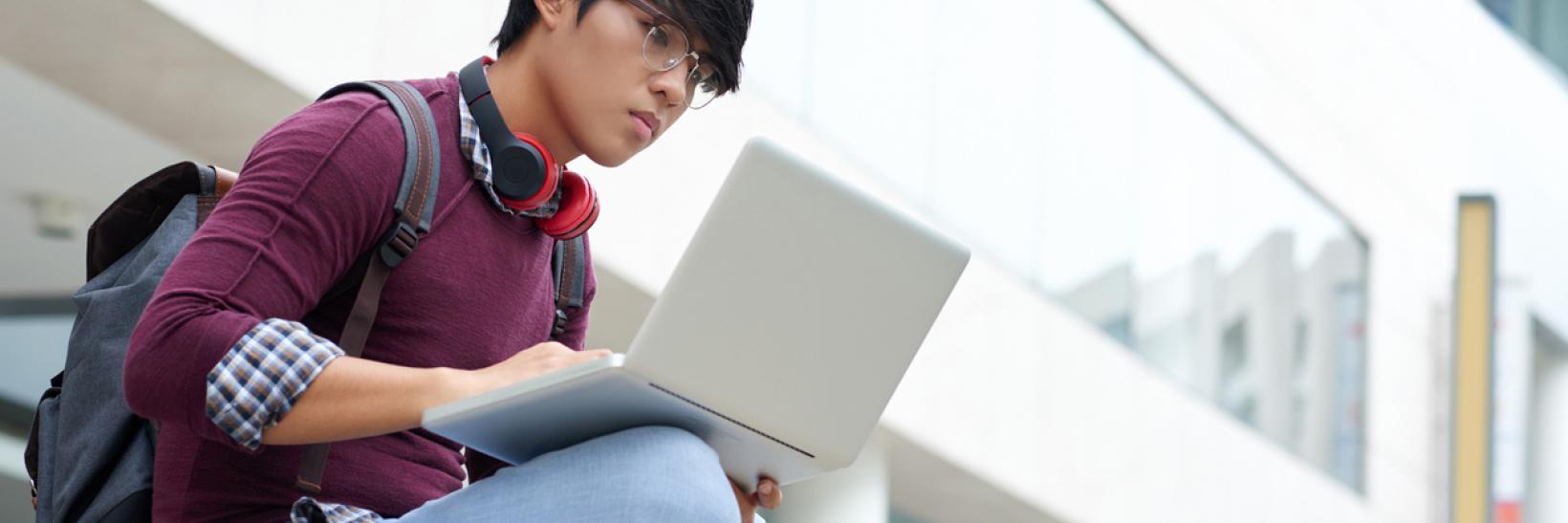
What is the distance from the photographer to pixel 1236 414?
46.3ft

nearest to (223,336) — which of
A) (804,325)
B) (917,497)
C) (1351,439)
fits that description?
(804,325)

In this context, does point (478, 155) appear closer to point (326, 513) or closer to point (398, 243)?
point (398, 243)

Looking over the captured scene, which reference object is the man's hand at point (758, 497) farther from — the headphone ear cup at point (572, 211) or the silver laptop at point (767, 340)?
the headphone ear cup at point (572, 211)

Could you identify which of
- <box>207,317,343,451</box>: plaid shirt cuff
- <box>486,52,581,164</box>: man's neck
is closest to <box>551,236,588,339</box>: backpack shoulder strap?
<box>486,52,581,164</box>: man's neck

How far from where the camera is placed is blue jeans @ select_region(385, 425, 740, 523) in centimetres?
179

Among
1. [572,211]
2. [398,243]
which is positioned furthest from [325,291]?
[572,211]

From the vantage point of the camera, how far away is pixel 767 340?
1.88 m

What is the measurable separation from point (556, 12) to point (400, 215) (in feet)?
1.28

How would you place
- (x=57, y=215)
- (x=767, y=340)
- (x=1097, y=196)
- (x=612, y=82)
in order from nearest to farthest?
1. (x=767, y=340)
2. (x=612, y=82)
3. (x=57, y=215)
4. (x=1097, y=196)

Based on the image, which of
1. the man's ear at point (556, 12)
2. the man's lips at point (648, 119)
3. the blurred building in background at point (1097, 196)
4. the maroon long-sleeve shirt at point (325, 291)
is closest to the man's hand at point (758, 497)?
the maroon long-sleeve shirt at point (325, 291)

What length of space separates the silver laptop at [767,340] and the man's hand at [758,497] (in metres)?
0.06

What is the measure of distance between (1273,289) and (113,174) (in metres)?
9.62

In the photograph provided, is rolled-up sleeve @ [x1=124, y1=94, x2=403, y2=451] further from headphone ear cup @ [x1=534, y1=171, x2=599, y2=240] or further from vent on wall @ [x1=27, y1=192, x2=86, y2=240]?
vent on wall @ [x1=27, y1=192, x2=86, y2=240]

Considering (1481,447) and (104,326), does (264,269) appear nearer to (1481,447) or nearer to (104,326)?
(104,326)
